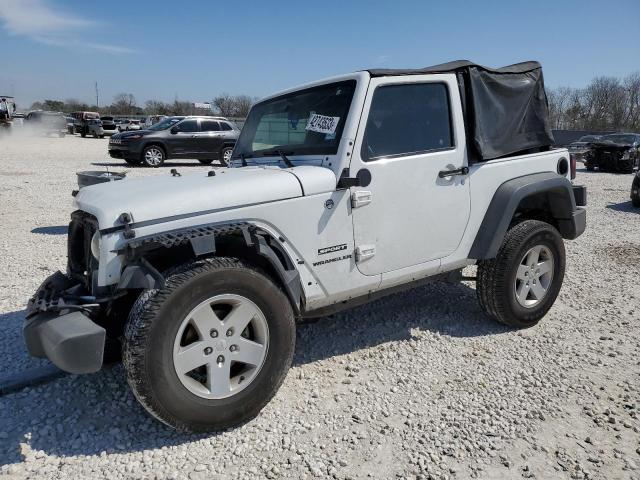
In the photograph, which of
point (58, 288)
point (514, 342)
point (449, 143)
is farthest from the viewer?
point (514, 342)

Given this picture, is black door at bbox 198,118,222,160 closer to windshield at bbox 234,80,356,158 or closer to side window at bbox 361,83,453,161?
windshield at bbox 234,80,356,158

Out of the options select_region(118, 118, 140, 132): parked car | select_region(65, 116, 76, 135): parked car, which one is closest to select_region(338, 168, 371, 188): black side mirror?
select_region(118, 118, 140, 132): parked car

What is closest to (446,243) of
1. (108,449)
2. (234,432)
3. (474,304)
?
(474,304)

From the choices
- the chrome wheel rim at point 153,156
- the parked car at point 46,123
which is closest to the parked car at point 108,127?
the parked car at point 46,123

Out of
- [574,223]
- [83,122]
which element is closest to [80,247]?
[574,223]

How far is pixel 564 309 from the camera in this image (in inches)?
183

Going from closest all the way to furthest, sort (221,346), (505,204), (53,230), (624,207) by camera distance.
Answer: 1. (221,346)
2. (505,204)
3. (53,230)
4. (624,207)

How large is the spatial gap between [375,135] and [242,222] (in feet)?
3.65

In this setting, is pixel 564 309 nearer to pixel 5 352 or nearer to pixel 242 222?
pixel 242 222

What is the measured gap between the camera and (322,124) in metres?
3.34

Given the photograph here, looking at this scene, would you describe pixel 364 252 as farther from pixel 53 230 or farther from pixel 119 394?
pixel 53 230

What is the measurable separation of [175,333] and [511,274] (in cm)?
270

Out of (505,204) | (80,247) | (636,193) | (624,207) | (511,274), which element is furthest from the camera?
(624,207)

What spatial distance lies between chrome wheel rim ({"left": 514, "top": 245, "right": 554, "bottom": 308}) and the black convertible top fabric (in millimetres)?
900
